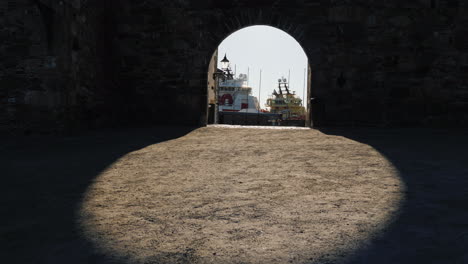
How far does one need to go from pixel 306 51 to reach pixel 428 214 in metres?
5.12

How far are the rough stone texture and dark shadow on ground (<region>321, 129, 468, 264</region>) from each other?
285 cm

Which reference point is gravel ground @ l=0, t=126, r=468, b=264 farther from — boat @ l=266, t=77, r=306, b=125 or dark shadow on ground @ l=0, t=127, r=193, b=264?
boat @ l=266, t=77, r=306, b=125

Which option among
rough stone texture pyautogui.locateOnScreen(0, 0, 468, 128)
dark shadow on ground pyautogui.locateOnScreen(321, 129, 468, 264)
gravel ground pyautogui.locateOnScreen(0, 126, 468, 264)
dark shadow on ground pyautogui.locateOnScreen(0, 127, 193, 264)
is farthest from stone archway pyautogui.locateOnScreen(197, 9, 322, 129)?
dark shadow on ground pyautogui.locateOnScreen(321, 129, 468, 264)

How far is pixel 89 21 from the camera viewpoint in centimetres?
614

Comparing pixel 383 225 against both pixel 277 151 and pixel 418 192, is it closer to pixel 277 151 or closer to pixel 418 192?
pixel 418 192

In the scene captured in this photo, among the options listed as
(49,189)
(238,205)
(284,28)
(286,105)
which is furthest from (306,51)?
(286,105)

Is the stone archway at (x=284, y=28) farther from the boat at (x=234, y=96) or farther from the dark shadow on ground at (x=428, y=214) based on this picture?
the boat at (x=234, y=96)

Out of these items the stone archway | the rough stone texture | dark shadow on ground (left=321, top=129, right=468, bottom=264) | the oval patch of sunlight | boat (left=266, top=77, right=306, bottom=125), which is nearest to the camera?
dark shadow on ground (left=321, top=129, right=468, bottom=264)

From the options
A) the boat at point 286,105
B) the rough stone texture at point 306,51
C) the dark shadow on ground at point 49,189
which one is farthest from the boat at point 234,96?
the dark shadow on ground at point 49,189

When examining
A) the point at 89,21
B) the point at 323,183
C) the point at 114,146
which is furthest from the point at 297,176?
the point at 89,21

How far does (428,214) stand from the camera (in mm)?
1812

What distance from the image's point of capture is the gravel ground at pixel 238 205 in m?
1.48

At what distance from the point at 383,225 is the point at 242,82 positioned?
130 ft

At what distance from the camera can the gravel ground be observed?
1.48 meters
